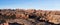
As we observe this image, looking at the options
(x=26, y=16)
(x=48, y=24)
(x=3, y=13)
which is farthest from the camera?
(x=3, y=13)

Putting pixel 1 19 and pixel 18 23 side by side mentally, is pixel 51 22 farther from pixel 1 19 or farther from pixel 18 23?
pixel 1 19

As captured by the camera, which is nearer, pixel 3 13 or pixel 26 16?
pixel 26 16

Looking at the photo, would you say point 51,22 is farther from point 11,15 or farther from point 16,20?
point 11,15

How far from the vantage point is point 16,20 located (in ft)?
51.2

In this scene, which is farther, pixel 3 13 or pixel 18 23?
pixel 3 13

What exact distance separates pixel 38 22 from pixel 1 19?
12.6 ft

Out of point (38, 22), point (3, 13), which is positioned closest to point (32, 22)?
point (38, 22)

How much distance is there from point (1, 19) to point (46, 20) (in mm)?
4417

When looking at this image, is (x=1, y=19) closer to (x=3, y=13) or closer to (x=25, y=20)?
(x=3, y=13)

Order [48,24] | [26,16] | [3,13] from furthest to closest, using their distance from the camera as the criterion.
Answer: [3,13] < [26,16] < [48,24]

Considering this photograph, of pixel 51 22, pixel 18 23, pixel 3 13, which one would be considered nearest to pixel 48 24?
pixel 51 22

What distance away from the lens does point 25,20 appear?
1581 cm

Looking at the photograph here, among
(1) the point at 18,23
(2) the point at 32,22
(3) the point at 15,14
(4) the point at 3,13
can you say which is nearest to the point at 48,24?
(2) the point at 32,22

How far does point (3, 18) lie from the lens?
16.9 metres
